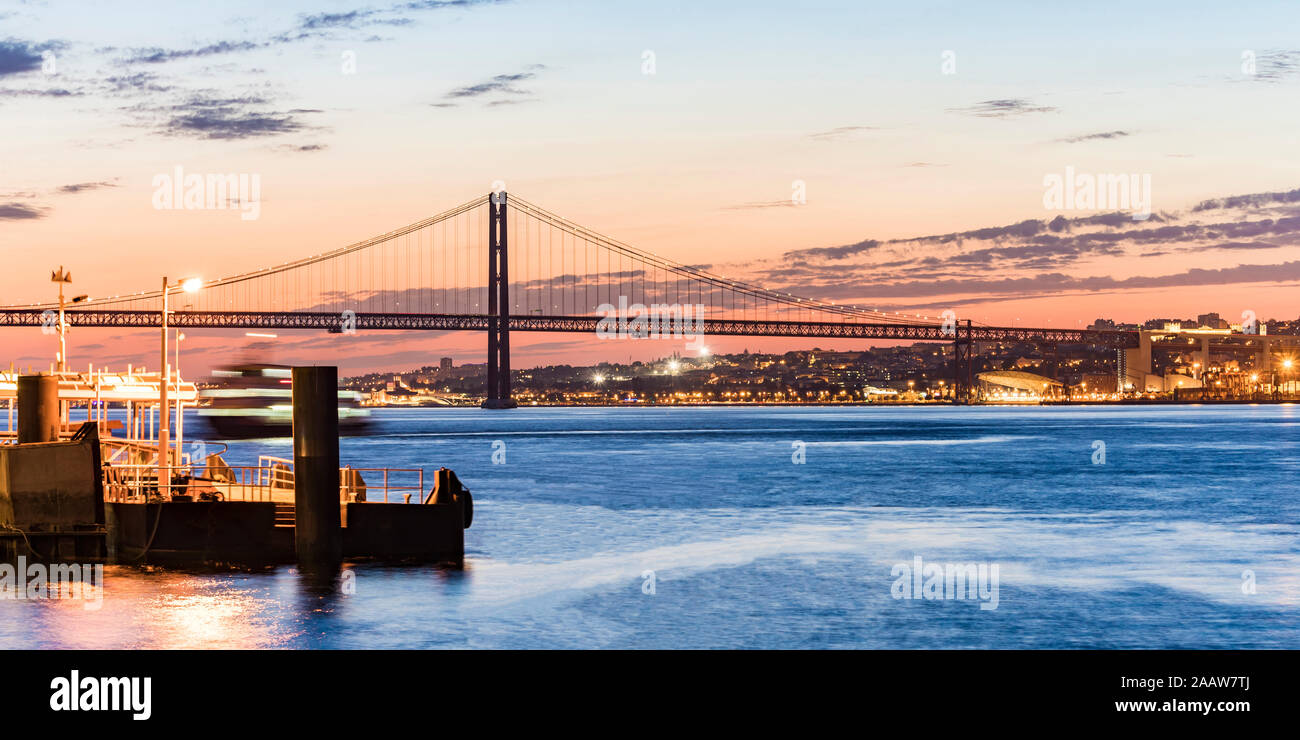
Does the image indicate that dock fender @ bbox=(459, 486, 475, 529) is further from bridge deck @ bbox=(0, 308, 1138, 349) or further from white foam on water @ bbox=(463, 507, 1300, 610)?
bridge deck @ bbox=(0, 308, 1138, 349)

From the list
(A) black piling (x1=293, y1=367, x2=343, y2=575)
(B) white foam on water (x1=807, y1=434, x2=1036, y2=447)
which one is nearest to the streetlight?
(A) black piling (x1=293, y1=367, x2=343, y2=575)

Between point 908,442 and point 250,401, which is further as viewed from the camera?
point 250,401

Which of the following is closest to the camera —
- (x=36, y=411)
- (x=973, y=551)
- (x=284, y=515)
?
(x=284, y=515)

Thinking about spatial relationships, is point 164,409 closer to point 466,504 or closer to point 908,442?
point 466,504

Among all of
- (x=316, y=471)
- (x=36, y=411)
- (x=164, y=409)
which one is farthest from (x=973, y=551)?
(x=36, y=411)
